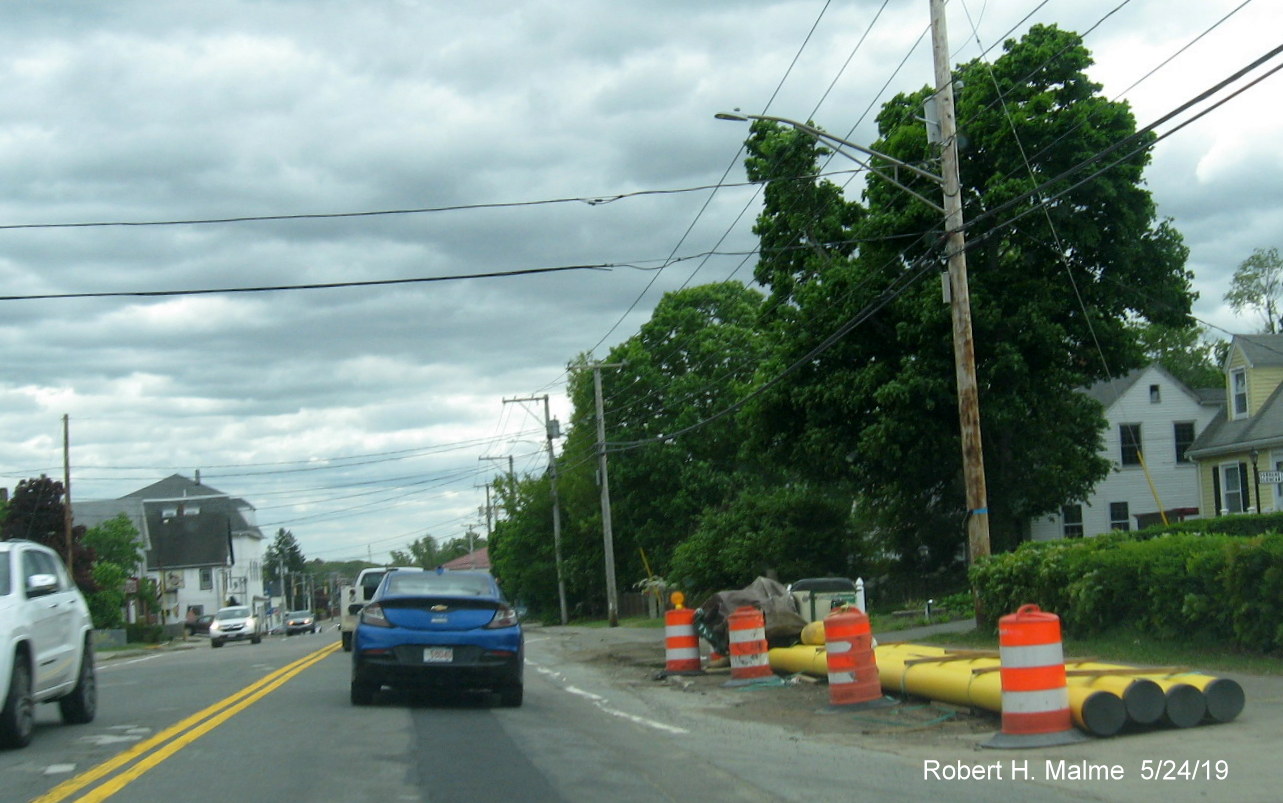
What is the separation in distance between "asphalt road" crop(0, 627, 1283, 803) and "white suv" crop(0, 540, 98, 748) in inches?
10.8

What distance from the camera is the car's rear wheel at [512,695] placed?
1347 centimetres

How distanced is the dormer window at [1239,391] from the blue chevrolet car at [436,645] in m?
31.8

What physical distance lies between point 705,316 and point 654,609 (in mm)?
12258

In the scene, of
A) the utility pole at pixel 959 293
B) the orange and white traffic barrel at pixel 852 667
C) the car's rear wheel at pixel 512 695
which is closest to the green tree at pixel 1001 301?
the utility pole at pixel 959 293

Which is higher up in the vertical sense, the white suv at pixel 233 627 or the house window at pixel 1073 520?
the house window at pixel 1073 520

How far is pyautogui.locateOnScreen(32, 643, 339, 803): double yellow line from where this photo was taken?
320 inches

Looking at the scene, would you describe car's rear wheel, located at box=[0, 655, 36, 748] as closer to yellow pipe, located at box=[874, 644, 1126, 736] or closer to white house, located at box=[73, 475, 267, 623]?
yellow pipe, located at box=[874, 644, 1126, 736]

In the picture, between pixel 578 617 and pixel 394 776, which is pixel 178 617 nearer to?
pixel 578 617

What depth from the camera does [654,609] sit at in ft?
162

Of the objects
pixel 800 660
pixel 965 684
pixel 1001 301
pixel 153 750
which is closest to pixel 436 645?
pixel 153 750

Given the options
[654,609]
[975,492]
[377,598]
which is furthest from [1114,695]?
[654,609]

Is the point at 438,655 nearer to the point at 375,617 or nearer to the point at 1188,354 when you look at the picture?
the point at 375,617

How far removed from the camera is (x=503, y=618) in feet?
44.3

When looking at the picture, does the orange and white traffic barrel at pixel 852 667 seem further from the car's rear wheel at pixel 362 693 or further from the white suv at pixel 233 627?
the white suv at pixel 233 627
